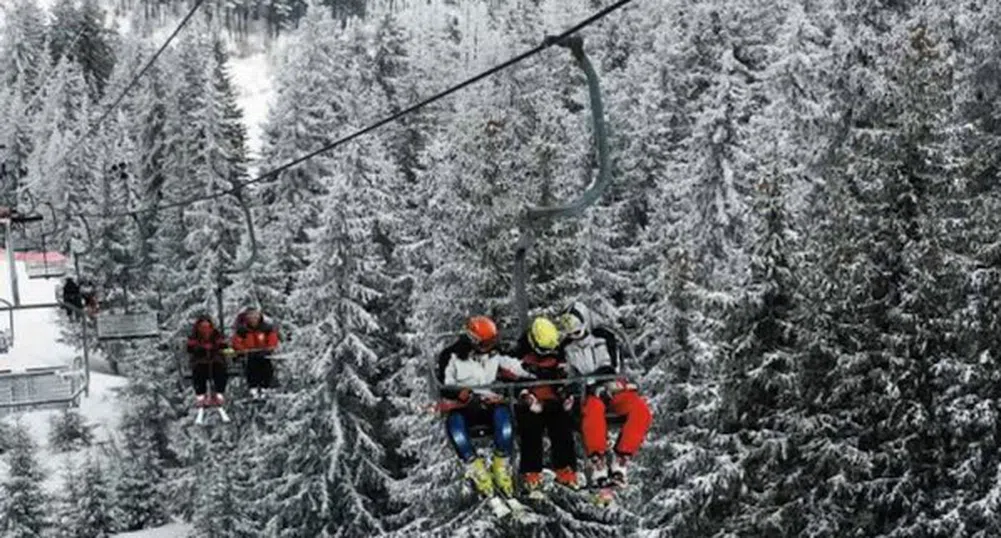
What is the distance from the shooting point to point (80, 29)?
10344 cm

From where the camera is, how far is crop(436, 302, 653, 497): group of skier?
12.1 m

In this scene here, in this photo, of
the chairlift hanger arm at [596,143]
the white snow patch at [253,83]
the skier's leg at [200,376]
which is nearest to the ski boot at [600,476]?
the chairlift hanger arm at [596,143]

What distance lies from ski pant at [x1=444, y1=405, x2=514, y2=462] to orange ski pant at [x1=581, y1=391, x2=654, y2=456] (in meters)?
0.74

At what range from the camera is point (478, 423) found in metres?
12.7

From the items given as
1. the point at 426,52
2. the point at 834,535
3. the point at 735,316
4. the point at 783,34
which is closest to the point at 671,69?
the point at 783,34

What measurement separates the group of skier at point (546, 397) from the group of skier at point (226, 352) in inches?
339

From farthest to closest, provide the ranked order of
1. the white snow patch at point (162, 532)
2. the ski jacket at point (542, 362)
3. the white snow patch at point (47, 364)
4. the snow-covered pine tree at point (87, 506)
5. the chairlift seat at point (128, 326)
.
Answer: the white snow patch at point (47, 364), the white snow patch at point (162, 532), the snow-covered pine tree at point (87, 506), the chairlift seat at point (128, 326), the ski jacket at point (542, 362)

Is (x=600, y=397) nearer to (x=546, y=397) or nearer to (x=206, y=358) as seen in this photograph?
(x=546, y=397)

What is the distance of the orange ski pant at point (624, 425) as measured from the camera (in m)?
12.2

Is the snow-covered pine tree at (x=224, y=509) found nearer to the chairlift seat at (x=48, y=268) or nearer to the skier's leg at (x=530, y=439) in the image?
the chairlift seat at (x=48, y=268)

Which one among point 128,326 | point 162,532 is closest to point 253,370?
point 128,326

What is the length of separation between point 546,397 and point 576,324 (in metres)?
1.00

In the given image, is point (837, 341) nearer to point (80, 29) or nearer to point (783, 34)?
point (783, 34)

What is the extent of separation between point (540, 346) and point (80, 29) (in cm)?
9963
